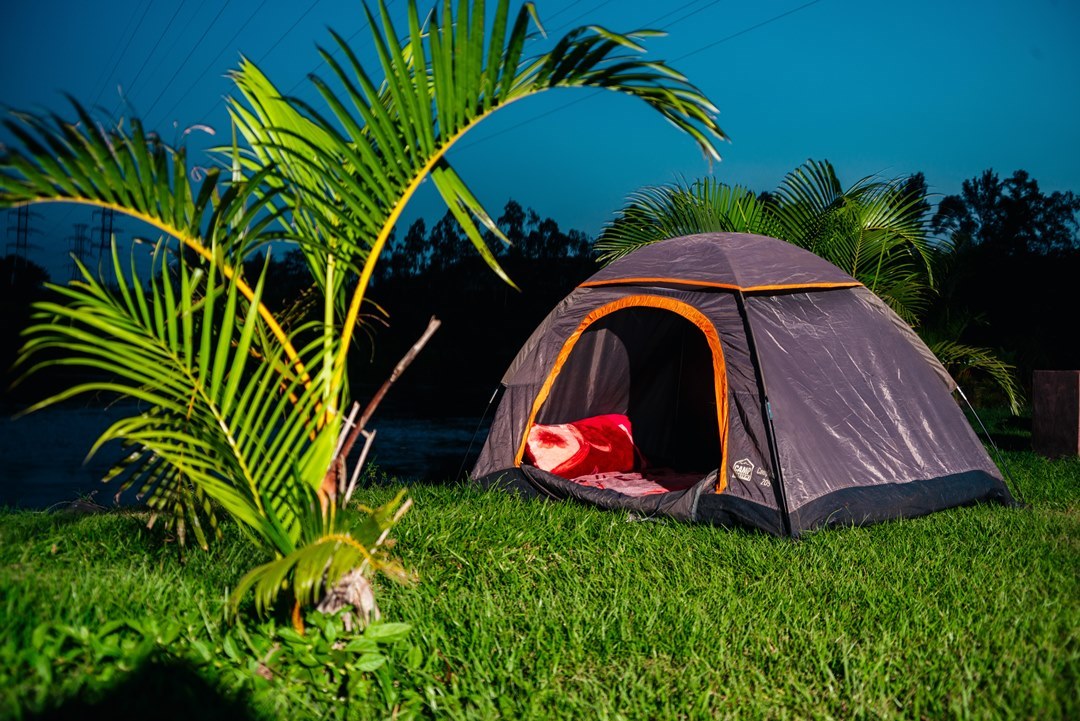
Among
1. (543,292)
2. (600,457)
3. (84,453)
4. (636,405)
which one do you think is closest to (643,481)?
(600,457)

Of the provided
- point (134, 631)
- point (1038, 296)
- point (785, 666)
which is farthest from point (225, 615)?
point (1038, 296)

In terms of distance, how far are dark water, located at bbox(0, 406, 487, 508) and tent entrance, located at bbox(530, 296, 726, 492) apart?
1.57 m

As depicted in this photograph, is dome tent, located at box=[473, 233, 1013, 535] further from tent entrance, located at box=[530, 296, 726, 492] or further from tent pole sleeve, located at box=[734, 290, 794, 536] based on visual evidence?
tent entrance, located at box=[530, 296, 726, 492]

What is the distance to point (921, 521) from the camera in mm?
4859

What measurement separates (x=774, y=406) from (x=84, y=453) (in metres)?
9.72

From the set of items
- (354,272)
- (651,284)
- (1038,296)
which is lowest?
(1038,296)

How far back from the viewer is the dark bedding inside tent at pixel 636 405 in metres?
6.25

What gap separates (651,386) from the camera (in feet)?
22.8

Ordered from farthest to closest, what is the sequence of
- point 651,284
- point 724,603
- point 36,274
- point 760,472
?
1. point 36,274
2. point 651,284
3. point 760,472
4. point 724,603

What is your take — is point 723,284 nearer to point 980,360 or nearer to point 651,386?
point 651,386

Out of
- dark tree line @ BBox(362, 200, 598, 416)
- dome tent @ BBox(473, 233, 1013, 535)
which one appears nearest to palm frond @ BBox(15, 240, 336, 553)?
dome tent @ BBox(473, 233, 1013, 535)

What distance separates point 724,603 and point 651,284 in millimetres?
2418

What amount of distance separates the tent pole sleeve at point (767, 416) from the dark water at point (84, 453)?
11.0 feet

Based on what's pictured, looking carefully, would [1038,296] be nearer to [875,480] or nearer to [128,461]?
[875,480]
